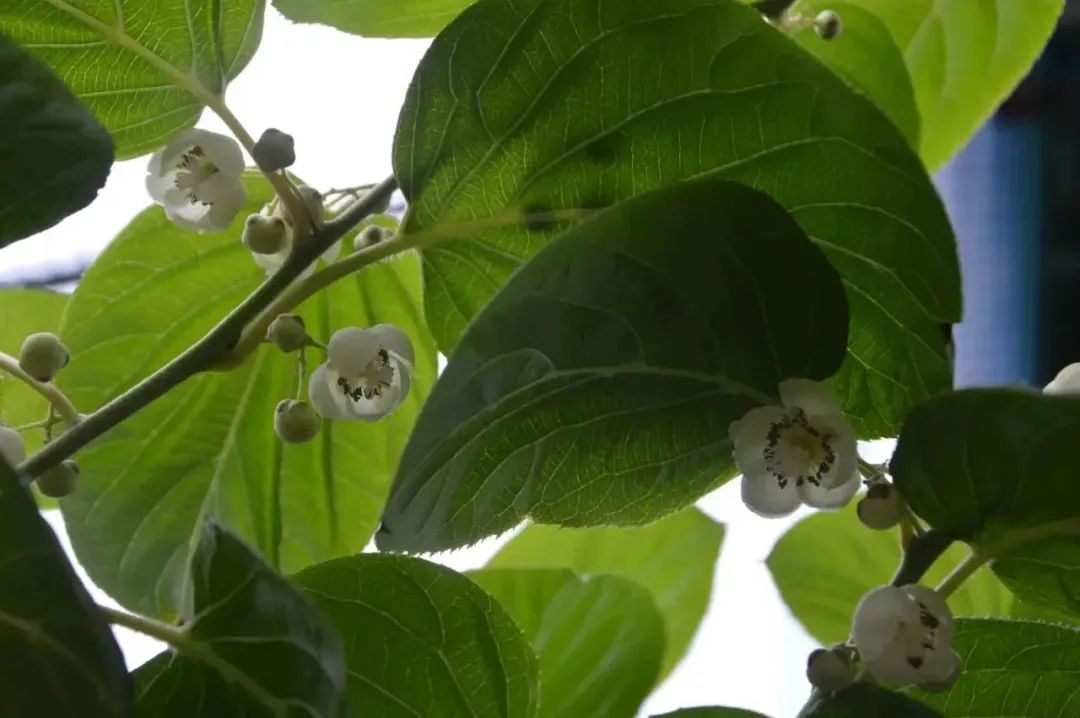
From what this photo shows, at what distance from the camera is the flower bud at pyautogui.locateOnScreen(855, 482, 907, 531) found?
30cm

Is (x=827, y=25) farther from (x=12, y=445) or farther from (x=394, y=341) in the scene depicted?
(x=12, y=445)

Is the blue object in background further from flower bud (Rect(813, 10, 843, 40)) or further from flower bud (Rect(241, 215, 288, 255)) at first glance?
flower bud (Rect(241, 215, 288, 255))

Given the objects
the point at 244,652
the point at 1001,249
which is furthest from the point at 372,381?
the point at 1001,249

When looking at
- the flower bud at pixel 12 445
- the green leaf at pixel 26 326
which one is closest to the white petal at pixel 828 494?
the flower bud at pixel 12 445

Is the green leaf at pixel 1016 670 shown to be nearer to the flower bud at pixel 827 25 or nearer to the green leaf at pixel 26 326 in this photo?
the flower bud at pixel 827 25

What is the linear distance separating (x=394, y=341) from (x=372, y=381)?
16mm

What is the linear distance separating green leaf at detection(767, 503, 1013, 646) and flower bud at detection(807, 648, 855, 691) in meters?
0.22

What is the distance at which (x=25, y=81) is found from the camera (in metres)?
0.28

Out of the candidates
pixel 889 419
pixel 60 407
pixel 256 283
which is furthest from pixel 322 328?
pixel 889 419

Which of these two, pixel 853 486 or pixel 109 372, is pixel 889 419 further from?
pixel 109 372

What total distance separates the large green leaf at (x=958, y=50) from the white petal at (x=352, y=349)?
26 centimetres

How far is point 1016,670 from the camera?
0.34 metres

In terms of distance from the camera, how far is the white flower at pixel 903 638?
29 centimetres

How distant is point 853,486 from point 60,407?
0.24m
